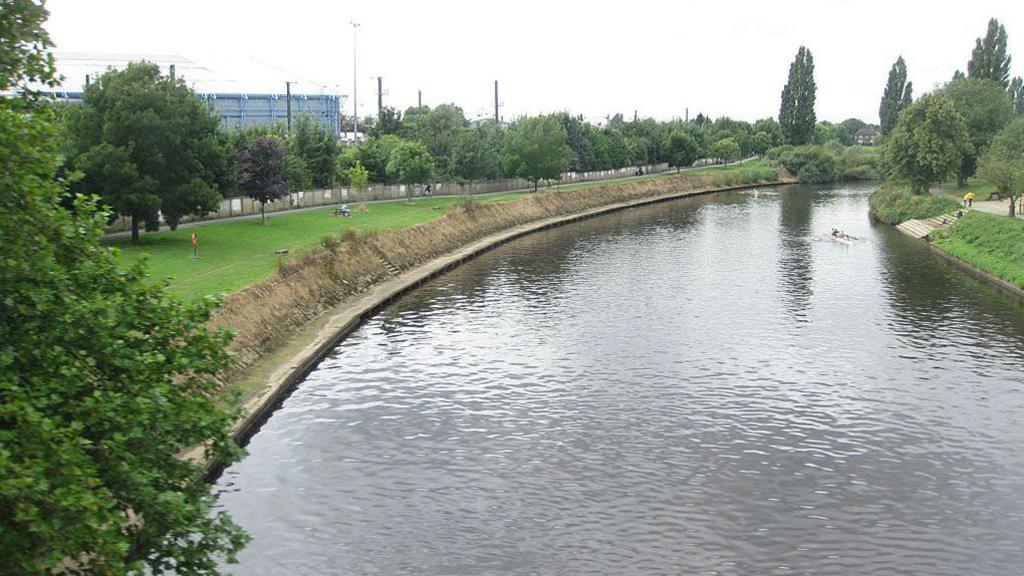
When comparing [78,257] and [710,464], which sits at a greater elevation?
[78,257]

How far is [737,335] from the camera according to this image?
46.3 m

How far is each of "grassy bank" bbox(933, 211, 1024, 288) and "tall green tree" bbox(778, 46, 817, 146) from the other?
9971 centimetres

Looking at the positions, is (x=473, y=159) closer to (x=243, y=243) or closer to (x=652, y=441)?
(x=243, y=243)

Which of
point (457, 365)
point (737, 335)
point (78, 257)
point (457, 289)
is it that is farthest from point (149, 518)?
point (457, 289)

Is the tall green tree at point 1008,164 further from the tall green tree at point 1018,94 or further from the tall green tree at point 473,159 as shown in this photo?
the tall green tree at point 1018,94

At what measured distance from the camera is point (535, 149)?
119m

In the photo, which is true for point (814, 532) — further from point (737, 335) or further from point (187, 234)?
point (187, 234)

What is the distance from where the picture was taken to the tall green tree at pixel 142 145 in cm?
6062

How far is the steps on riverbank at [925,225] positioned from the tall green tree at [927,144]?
13124mm

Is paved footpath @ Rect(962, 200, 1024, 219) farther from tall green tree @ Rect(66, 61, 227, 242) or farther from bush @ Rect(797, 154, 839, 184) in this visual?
bush @ Rect(797, 154, 839, 184)

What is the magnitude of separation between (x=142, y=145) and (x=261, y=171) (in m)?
19.3

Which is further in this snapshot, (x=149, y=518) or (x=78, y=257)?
(x=78, y=257)

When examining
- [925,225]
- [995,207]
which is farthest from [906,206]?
[925,225]

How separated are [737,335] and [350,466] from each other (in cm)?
2409
